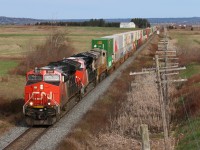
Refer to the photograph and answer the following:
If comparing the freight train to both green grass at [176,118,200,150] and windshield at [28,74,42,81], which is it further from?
green grass at [176,118,200,150]

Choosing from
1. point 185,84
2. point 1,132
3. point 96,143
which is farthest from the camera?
point 185,84

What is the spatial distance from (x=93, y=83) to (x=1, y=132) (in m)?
14.3

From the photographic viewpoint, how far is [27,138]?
19594 millimetres

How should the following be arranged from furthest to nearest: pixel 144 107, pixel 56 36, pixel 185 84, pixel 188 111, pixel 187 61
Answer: pixel 56 36 < pixel 187 61 < pixel 185 84 < pixel 144 107 < pixel 188 111

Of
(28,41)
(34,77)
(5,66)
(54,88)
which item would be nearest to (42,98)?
(54,88)

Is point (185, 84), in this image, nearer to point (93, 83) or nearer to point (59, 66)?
point (93, 83)

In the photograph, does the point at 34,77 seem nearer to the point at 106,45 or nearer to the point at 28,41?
the point at 106,45

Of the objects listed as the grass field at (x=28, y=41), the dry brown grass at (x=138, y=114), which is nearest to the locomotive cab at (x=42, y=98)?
the dry brown grass at (x=138, y=114)

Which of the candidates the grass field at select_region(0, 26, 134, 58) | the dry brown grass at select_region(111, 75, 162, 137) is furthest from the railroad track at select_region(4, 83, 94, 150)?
A: the grass field at select_region(0, 26, 134, 58)

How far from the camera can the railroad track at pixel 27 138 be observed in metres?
18.0

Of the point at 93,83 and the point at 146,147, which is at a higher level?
the point at 146,147

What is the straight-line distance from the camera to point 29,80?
21984mm

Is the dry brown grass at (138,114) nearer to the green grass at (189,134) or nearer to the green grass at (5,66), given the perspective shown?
the green grass at (189,134)

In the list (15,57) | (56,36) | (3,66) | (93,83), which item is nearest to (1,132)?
(93,83)
